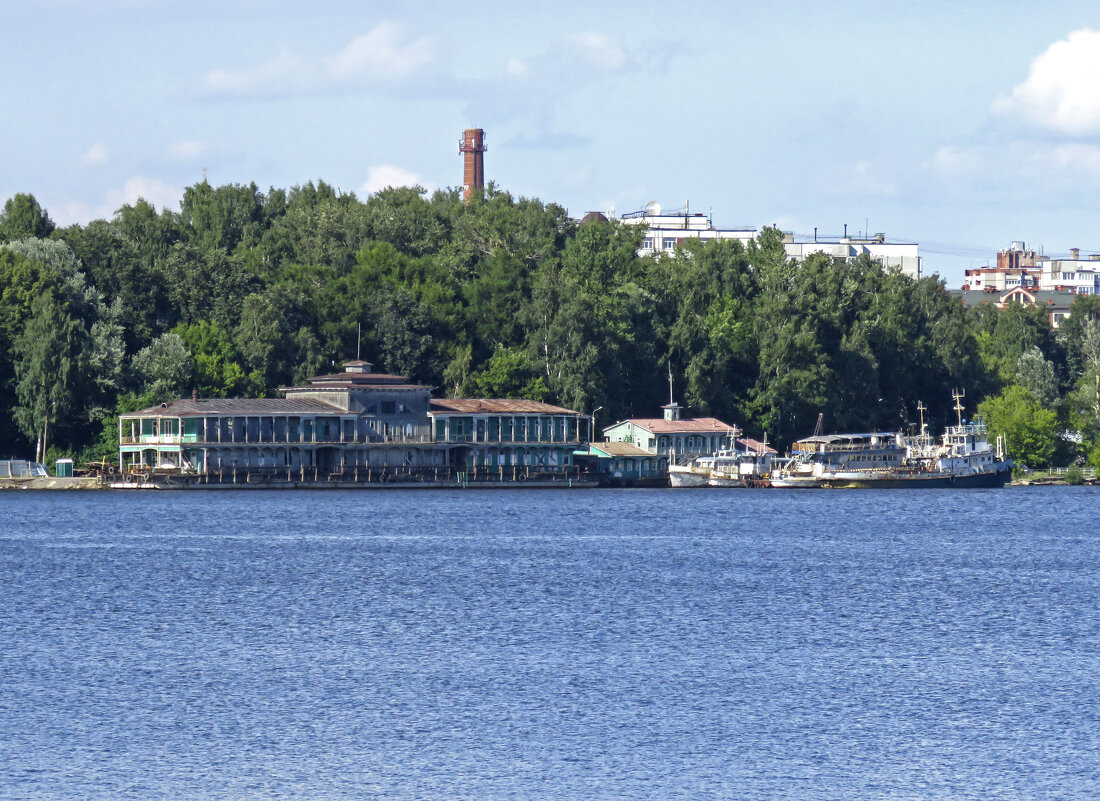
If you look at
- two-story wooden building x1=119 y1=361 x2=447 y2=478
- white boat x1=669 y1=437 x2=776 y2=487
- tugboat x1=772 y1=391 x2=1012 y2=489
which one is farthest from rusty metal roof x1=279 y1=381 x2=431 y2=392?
tugboat x1=772 y1=391 x2=1012 y2=489

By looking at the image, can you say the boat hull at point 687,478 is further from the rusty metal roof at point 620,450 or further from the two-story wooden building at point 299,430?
the two-story wooden building at point 299,430

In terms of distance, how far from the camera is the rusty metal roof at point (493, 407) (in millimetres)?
115750

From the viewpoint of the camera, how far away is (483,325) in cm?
12600

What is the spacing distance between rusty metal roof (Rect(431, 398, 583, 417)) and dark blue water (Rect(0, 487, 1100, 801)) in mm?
37561

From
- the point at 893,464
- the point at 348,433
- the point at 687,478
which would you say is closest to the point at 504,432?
the point at 348,433

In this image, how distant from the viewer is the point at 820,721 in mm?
34500

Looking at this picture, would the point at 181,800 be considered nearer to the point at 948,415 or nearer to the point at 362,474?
the point at 362,474

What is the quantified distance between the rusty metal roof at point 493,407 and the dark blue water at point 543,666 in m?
37.6

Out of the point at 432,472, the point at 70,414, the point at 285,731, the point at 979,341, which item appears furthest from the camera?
the point at 979,341

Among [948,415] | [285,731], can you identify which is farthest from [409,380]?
[285,731]

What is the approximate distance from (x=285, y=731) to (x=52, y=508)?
62.7 m

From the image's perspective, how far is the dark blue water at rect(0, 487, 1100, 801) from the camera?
30.4 metres

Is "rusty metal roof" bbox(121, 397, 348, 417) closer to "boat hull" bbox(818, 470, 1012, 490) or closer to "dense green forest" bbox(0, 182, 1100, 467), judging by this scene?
"dense green forest" bbox(0, 182, 1100, 467)

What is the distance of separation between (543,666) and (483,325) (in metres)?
86.2
